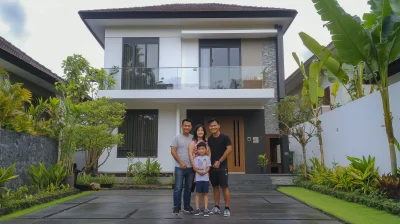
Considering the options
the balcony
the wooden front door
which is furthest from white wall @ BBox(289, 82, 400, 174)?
the wooden front door

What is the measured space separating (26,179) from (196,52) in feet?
27.3

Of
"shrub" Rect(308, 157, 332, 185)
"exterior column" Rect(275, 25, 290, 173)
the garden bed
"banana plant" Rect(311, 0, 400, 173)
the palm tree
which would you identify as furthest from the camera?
"exterior column" Rect(275, 25, 290, 173)

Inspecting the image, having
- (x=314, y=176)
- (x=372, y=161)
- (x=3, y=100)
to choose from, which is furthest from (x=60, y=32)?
(x=372, y=161)

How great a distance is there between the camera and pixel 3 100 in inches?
267

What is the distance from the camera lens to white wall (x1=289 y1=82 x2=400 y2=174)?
6.99 metres

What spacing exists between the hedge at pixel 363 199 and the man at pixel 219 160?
269 centimetres

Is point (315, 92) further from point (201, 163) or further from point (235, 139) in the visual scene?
point (201, 163)

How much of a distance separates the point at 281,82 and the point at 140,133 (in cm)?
602

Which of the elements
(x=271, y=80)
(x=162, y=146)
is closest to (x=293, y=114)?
(x=271, y=80)

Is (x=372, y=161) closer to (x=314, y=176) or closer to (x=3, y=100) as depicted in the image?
(x=314, y=176)

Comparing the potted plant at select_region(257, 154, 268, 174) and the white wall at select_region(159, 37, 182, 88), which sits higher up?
the white wall at select_region(159, 37, 182, 88)

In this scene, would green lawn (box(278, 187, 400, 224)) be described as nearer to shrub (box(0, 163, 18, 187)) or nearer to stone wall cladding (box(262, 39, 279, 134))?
shrub (box(0, 163, 18, 187))

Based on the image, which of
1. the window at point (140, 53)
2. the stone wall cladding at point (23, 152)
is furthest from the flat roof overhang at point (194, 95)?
the stone wall cladding at point (23, 152)

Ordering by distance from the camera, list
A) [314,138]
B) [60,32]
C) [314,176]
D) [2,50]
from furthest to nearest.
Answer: [60,32] < [314,138] < [314,176] < [2,50]
